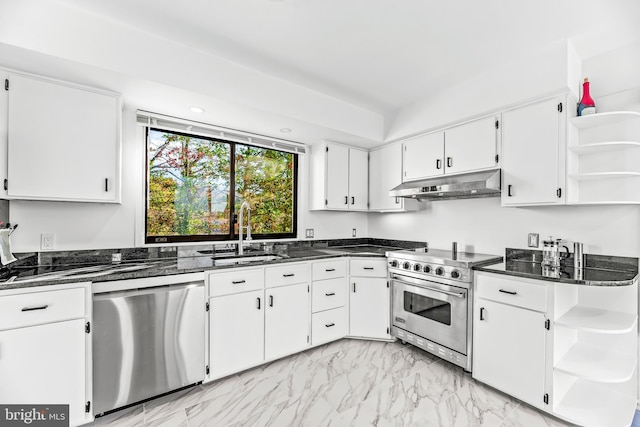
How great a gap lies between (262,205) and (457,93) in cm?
232

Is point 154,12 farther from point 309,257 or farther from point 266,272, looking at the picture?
point 309,257

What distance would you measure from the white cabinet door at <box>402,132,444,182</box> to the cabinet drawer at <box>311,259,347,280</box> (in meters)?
1.22

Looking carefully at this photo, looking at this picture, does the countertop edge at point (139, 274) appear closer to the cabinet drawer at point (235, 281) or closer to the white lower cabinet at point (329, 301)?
the cabinet drawer at point (235, 281)

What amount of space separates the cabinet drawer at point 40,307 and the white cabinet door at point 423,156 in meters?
3.06

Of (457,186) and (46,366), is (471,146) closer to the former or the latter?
(457,186)

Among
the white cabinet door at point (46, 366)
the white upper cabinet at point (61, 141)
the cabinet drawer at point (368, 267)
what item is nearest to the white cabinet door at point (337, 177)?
the cabinet drawer at point (368, 267)

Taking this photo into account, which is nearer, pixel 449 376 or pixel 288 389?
pixel 288 389

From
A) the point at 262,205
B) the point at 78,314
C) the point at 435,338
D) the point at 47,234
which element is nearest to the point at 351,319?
the point at 435,338

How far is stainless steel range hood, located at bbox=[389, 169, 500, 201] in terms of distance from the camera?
2492 mm

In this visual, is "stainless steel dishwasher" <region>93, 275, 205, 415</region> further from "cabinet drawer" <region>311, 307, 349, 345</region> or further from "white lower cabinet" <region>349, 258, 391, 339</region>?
"white lower cabinet" <region>349, 258, 391, 339</region>

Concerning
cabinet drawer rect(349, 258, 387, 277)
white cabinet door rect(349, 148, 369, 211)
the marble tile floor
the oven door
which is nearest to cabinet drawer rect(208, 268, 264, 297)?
the marble tile floor

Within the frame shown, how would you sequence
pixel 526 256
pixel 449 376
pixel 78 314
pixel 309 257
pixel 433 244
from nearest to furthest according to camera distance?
pixel 78 314 < pixel 449 376 < pixel 526 256 < pixel 309 257 < pixel 433 244

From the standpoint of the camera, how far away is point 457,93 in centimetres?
280

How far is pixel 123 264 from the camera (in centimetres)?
236
